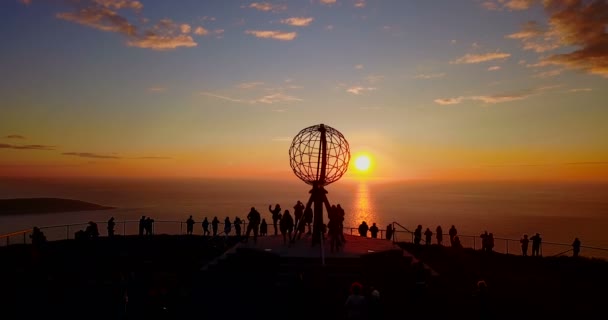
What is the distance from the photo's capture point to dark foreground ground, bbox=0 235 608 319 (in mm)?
11992

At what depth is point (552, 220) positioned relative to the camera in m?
184

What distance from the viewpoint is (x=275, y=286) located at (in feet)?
46.9

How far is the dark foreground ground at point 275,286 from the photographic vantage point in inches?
472

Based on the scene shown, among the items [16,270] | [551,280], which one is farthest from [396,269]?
[16,270]

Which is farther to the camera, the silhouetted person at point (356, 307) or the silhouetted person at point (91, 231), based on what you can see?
the silhouetted person at point (91, 231)

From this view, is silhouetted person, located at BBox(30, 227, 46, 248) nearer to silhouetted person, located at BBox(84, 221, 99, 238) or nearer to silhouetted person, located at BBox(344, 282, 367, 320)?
silhouetted person, located at BBox(84, 221, 99, 238)

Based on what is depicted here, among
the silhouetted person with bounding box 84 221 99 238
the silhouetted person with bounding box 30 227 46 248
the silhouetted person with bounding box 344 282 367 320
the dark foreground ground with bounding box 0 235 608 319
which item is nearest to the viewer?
the silhouetted person with bounding box 344 282 367 320

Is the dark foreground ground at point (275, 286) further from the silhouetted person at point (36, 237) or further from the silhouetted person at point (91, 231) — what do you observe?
the silhouetted person at point (91, 231)

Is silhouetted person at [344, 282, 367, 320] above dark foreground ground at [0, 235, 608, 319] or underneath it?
above

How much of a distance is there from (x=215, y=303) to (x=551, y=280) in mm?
12808

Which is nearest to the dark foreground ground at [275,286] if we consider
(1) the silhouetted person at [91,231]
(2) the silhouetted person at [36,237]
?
(2) the silhouetted person at [36,237]

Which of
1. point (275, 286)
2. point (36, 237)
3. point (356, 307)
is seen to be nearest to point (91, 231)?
point (36, 237)

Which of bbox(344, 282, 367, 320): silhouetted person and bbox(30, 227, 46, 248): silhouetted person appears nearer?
bbox(344, 282, 367, 320): silhouetted person

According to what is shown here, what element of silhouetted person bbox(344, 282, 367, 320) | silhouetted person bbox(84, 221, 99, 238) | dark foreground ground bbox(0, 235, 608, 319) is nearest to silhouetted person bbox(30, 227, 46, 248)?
dark foreground ground bbox(0, 235, 608, 319)
